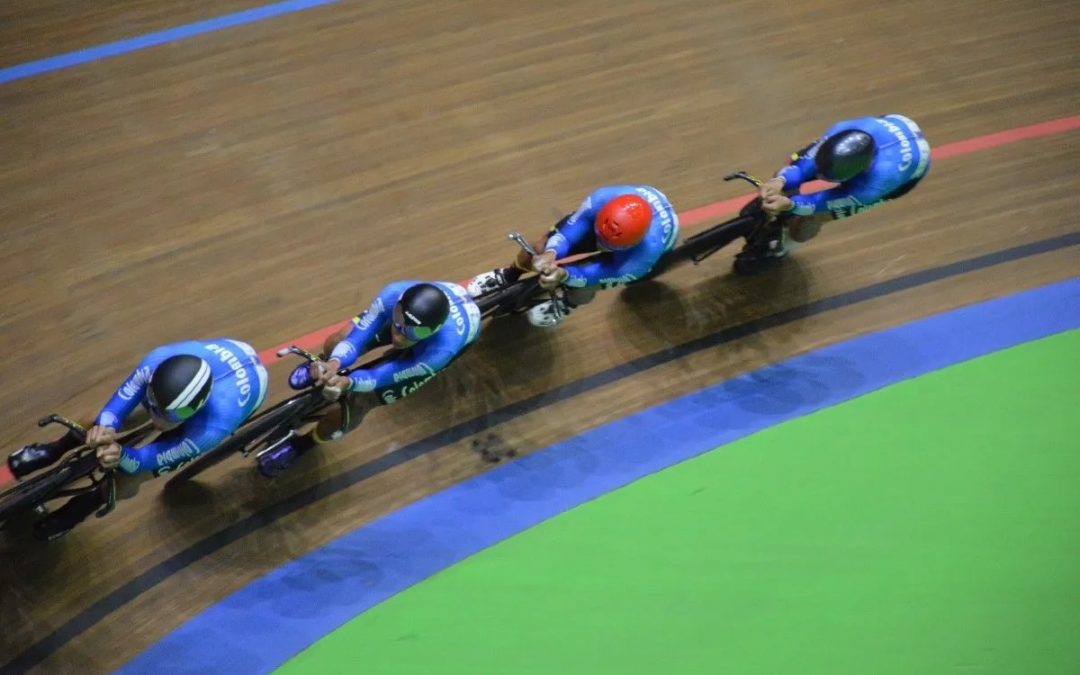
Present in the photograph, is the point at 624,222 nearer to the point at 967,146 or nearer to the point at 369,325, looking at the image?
the point at 369,325

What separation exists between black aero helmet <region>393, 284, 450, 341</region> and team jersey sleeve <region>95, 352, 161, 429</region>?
94cm

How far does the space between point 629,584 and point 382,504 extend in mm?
1144

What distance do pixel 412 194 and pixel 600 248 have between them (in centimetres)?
142

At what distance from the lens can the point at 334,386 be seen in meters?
3.91

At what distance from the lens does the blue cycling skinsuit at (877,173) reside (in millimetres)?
4594

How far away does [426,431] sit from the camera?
183 inches

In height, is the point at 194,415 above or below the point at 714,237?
above

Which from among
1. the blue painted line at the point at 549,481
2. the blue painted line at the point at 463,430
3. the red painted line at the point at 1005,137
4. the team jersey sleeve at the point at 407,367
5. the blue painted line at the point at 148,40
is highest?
the blue painted line at the point at 148,40

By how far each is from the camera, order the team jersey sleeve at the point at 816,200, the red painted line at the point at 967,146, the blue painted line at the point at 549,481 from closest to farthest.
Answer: the blue painted line at the point at 549,481 → the team jersey sleeve at the point at 816,200 → the red painted line at the point at 967,146

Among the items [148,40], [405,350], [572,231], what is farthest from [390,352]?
[148,40]

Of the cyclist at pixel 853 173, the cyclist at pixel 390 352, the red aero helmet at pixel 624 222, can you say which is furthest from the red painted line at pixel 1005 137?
the cyclist at pixel 390 352

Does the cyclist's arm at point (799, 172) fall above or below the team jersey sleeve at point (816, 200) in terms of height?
above

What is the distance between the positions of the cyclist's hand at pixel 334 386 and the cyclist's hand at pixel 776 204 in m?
2.07

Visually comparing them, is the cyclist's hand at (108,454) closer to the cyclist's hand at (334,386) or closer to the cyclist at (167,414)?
the cyclist at (167,414)
